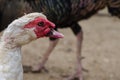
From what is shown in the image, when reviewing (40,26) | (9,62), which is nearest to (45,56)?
(40,26)

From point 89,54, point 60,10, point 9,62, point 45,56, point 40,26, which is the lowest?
point 89,54

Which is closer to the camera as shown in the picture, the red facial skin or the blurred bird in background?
the red facial skin

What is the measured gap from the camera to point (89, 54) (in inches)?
294

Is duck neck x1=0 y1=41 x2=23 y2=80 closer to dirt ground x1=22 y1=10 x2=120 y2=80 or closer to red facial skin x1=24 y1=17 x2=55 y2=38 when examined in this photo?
red facial skin x1=24 y1=17 x2=55 y2=38

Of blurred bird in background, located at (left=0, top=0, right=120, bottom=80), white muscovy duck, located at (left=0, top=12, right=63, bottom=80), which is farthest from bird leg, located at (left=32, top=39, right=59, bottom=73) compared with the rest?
white muscovy duck, located at (left=0, top=12, right=63, bottom=80)

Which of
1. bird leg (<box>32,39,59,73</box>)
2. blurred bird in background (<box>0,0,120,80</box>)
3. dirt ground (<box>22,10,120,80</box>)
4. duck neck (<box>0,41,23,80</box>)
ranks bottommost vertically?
dirt ground (<box>22,10,120,80</box>)

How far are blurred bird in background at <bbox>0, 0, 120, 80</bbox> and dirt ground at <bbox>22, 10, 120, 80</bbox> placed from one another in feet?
1.00

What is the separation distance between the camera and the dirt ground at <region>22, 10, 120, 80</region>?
643cm

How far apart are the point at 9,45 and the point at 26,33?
6.5 inches

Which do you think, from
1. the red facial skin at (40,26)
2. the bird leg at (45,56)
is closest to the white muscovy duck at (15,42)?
the red facial skin at (40,26)

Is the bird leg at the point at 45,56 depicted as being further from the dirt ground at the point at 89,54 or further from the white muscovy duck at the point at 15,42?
the white muscovy duck at the point at 15,42

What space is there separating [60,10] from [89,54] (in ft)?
6.16

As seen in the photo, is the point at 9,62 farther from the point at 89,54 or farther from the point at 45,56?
the point at 89,54

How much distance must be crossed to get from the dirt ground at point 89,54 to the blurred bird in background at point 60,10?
0.30m
